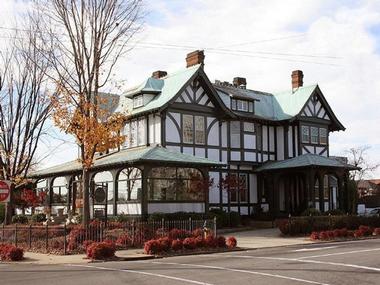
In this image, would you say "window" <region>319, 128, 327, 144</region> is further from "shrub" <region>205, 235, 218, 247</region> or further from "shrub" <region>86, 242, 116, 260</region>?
"shrub" <region>86, 242, 116, 260</region>

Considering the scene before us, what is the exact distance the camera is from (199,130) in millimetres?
36375

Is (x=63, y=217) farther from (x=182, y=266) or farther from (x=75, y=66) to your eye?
(x=182, y=266)

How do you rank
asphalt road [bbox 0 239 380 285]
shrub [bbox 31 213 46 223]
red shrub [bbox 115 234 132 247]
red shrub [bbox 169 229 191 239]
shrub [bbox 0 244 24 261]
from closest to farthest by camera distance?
asphalt road [bbox 0 239 380 285]
shrub [bbox 0 244 24 261]
red shrub [bbox 115 234 132 247]
red shrub [bbox 169 229 191 239]
shrub [bbox 31 213 46 223]

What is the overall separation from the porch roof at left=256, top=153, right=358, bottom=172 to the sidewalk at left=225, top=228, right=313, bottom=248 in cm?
605

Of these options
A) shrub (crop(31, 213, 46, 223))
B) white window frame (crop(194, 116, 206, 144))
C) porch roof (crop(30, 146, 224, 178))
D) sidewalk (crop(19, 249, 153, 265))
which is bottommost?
sidewalk (crop(19, 249, 153, 265))

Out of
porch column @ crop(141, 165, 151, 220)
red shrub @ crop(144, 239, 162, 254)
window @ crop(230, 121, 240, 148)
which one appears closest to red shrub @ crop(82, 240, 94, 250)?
red shrub @ crop(144, 239, 162, 254)

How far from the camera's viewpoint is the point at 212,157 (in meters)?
37.2

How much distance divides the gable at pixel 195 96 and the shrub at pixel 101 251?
15919 mm

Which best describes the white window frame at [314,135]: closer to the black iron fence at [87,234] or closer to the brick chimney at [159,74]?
the brick chimney at [159,74]

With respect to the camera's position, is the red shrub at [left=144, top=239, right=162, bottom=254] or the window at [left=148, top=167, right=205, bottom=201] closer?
the red shrub at [left=144, top=239, right=162, bottom=254]

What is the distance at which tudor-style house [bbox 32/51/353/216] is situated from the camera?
32.2 m

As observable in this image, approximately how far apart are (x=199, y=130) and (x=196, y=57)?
6110 millimetres

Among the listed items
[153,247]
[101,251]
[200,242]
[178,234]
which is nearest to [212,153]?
[178,234]

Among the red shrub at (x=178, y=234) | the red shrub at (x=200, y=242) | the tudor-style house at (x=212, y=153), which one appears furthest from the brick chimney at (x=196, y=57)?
Answer: the red shrub at (x=200, y=242)
